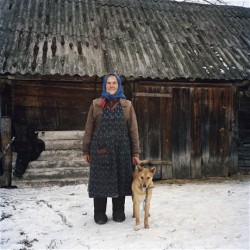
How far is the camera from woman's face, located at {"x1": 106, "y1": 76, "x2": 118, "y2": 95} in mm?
4020

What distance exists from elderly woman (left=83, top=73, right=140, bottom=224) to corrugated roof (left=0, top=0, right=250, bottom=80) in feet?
7.92

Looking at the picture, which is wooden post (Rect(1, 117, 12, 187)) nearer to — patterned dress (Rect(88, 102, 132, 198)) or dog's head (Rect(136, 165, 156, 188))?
patterned dress (Rect(88, 102, 132, 198))

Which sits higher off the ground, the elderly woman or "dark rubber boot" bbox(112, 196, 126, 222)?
the elderly woman

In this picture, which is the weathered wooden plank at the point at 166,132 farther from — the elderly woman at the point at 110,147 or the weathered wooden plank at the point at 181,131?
the elderly woman at the point at 110,147

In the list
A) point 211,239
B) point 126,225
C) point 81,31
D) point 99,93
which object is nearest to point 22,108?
point 99,93

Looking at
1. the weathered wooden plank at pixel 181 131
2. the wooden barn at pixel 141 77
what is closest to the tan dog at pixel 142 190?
the wooden barn at pixel 141 77

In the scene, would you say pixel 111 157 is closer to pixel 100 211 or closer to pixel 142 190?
pixel 142 190

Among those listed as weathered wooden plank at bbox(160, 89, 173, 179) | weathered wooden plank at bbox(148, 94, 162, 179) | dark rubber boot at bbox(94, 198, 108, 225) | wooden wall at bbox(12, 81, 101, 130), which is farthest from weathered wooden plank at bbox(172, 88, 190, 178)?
dark rubber boot at bbox(94, 198, 108, 225)

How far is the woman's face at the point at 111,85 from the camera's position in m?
4.02

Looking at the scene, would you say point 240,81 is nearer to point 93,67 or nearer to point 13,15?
point 93,67

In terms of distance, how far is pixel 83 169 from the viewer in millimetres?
6996

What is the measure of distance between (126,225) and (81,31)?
16.8 ft

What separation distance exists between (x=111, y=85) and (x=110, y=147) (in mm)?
784

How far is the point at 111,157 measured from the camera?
13.4ft
